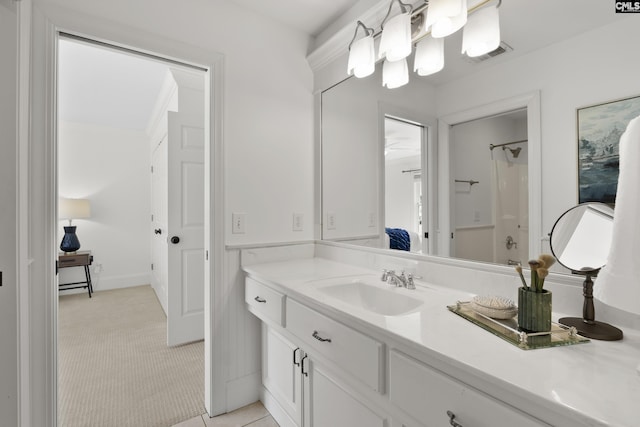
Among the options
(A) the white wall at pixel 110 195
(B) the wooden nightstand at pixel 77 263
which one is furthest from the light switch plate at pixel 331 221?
(A) the white wall at pixel 110 195

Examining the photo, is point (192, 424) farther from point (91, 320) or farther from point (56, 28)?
point (91, 320)

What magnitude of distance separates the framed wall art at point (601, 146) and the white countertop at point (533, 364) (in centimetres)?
41

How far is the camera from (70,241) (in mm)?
3961

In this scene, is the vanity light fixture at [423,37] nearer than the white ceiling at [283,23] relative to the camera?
No

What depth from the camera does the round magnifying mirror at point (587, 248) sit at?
831mm

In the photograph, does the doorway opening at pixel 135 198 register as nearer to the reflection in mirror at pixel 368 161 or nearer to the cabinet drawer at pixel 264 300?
the cabinet drawer at pixel 264 300

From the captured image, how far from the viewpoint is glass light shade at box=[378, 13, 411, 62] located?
1396mm

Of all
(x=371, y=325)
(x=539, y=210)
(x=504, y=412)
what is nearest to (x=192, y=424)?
(x=371, y=325)

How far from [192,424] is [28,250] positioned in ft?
3.89

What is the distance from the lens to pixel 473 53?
1251 mm

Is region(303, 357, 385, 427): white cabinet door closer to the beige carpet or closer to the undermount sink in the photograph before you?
the undermount sink

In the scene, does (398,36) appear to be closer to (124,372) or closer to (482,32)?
(482,32)

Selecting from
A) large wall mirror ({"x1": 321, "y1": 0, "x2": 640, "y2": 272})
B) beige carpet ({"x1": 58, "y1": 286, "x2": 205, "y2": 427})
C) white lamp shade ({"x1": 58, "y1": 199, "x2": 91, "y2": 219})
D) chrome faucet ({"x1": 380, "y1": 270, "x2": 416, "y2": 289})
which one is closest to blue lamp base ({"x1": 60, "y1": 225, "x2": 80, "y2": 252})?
white lamp shade ({"x1": 58, "y1": 199, "x2": 91, "y2": 219})

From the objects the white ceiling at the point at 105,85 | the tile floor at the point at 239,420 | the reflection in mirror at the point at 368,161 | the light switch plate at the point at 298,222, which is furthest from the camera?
the white ceiling at the point at 105,85
